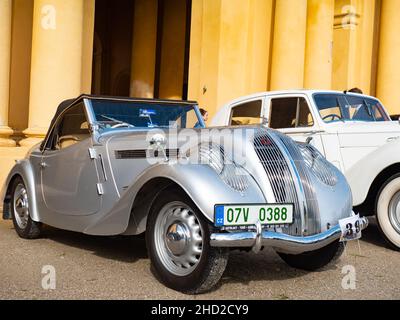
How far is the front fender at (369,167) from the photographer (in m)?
5.27

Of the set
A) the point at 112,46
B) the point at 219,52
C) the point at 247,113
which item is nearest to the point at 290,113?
the point at 247,113

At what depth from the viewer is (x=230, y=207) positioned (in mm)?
3217

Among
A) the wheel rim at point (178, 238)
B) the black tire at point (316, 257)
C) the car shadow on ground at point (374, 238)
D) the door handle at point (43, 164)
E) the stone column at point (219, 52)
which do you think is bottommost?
the car shadow on ground at point (374, 238)

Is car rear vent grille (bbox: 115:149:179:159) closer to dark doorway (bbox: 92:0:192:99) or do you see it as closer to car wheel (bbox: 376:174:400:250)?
car wheel (bbox: 376:174:400:250)

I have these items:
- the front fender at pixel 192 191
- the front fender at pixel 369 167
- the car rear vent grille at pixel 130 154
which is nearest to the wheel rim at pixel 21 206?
the car rear vent grille at pixel 130 154

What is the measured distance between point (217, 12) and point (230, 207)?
25.3 ft

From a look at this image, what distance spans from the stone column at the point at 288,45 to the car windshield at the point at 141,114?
5993 mm

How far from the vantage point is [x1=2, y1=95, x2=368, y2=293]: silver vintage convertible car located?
3328mm

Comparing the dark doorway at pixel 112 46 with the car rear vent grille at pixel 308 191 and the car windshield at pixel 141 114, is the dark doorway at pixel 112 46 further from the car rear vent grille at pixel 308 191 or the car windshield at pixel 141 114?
the car rear vent grille at pixel 308 191

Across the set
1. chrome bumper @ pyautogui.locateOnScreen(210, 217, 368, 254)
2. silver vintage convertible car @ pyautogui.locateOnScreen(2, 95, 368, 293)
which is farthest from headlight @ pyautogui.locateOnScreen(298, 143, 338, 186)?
chrome bumper @ pyautogui.locateOnScreen(210, 217, 368, 254)

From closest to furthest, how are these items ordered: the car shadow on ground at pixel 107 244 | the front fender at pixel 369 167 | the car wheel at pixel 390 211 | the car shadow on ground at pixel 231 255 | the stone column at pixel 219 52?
1. the car shadow on ground at pixel 231 255
2. the car shadow on ground at pixel 107 244
3. the car wheel at pixel 390 211
4. the front fender at pixel 369 167
5. the stone column at pixel 219 52

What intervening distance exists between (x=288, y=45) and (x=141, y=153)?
7678mm

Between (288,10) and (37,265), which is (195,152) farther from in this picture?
(288,10)

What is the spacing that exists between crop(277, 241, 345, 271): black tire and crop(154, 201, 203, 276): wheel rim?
3.90ft
